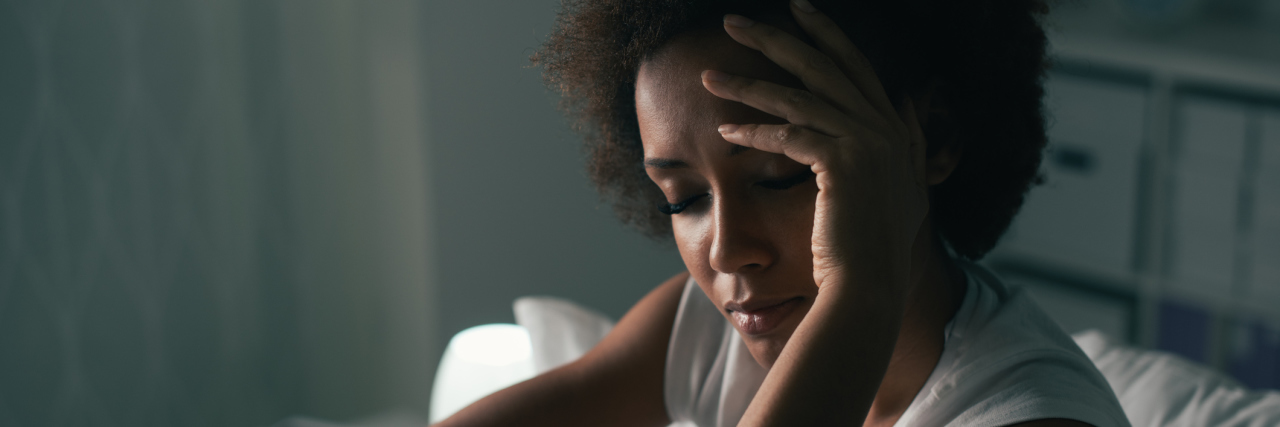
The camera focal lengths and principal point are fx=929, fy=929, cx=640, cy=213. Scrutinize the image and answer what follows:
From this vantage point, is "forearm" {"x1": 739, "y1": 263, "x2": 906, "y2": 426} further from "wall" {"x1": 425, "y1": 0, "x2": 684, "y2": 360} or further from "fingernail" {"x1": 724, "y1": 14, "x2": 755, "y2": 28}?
"wall" {"x1": 425, "y1": 0, "x2": 684, "y2": 360}

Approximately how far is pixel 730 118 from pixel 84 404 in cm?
146

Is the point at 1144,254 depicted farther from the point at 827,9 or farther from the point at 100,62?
the point at 100,62

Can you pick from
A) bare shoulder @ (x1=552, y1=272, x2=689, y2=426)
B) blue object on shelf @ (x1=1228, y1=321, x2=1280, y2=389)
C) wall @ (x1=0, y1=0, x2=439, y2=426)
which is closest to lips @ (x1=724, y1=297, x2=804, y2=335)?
bare shoulder @ (x1=552, y1=272, x2=689, y2=426)

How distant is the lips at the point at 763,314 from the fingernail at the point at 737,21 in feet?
0.81

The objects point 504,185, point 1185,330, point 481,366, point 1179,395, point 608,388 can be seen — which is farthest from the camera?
point 1185,330

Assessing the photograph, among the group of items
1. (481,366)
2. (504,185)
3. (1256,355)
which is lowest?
(1256,355)

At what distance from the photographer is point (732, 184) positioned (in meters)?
0.79

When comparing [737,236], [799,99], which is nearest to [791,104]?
[799,99]

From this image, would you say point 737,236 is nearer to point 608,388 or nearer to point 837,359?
point 837,359

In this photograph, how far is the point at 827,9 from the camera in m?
0.79

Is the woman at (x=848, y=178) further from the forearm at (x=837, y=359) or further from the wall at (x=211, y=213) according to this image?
the wall at (x=211, y=213)

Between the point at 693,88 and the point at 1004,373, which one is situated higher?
the point at 693,88

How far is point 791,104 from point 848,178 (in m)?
0.07

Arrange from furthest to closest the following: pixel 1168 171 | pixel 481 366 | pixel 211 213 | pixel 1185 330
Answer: pixel 1185 330 < pixel 1168 171 < pixel 211 213 < pixel 481 366
